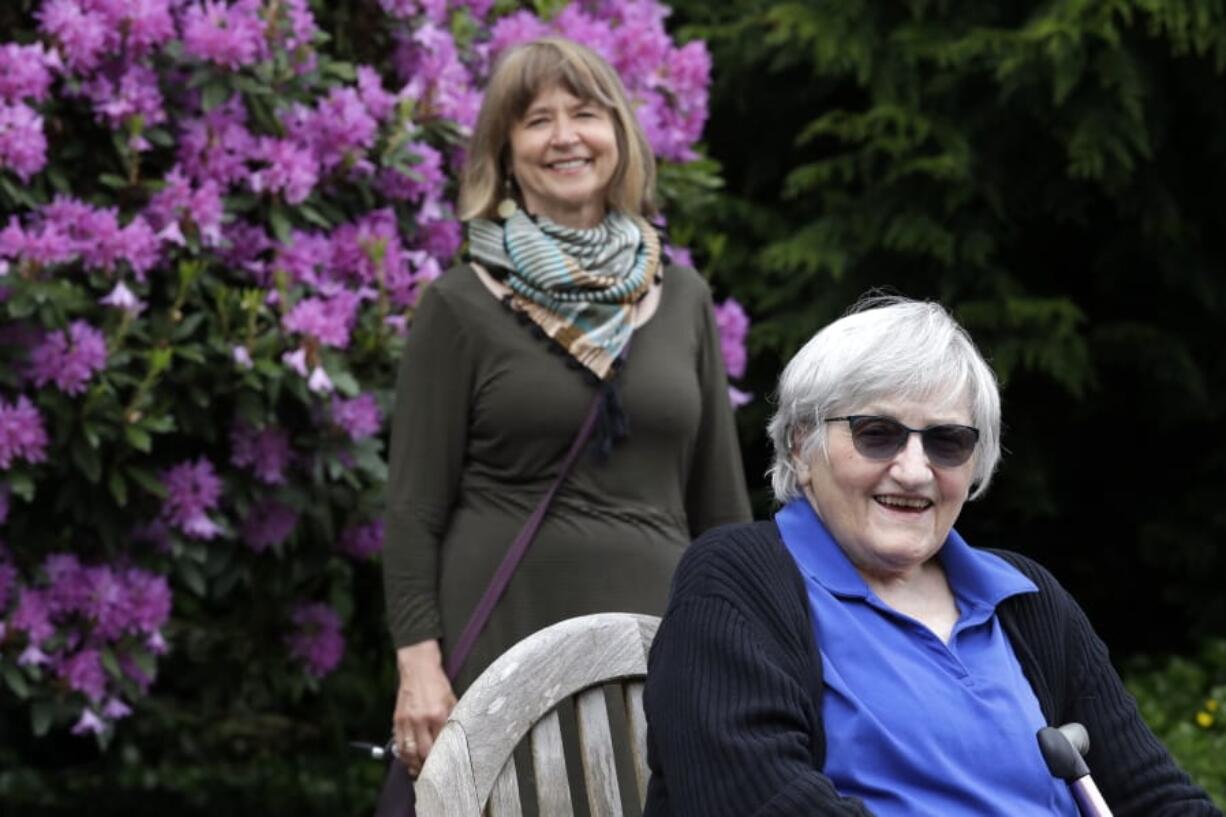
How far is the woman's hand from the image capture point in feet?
10.7

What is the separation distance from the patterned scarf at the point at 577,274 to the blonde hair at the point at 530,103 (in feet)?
0.20

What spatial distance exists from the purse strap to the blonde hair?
0.44 m

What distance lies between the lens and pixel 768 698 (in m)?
2.24

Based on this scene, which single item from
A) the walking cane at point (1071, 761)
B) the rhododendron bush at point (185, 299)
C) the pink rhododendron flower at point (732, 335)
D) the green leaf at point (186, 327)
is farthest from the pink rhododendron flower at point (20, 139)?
the walking cane at point (1071, 761)

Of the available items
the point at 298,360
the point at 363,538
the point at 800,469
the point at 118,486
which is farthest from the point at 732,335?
the point at 800,469

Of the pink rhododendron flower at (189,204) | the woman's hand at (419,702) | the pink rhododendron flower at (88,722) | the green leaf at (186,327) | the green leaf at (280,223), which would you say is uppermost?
Answer: the pink rhododendron flower at (189,204)

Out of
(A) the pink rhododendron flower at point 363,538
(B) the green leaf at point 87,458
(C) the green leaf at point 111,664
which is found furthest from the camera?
(A) the pink rhododendron flower at point 363,538

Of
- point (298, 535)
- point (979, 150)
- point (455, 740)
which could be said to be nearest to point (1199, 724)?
point (979, 150)

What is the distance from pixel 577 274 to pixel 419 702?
2.50 ft

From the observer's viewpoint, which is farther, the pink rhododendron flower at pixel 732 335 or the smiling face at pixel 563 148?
the pink rhododendron flower at pixel 732 335

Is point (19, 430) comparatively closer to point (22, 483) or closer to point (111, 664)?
point (22, 483)

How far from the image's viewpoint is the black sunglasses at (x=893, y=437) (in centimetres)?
245

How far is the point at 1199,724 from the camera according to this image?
588 centimetres

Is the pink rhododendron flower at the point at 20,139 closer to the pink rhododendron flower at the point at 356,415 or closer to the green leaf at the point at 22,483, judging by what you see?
the green leaf at the point at 22,483
